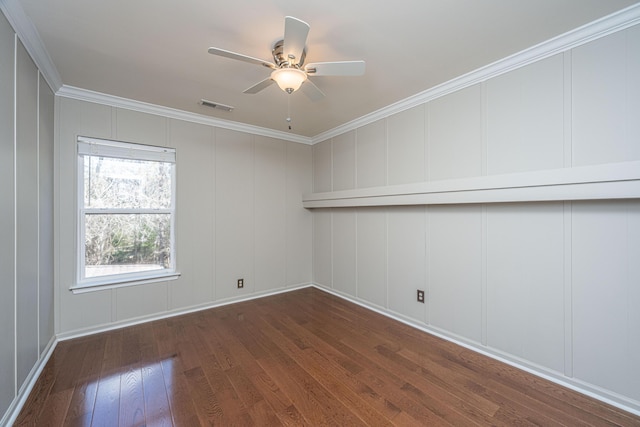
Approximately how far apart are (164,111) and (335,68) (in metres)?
2.35

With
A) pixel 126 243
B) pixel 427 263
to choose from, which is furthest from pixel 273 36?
pixel 126 243

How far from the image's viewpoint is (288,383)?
6.56ft

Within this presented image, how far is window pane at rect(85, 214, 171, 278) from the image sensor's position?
2.88 meters

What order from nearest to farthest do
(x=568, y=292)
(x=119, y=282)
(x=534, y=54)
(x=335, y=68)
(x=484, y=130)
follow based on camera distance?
(x=335, y=68) → (x=568, y=292) → (x=534, y=54) → (x=484, y=130) → (x=119, y=282)

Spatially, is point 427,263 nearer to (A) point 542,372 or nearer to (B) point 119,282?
(A) point 542,372

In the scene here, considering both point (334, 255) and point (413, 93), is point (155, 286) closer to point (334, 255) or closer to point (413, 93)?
point (334, 255)

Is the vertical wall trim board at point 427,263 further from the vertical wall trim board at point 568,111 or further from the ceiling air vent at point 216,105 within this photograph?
the ceiling air vent at point 216,105

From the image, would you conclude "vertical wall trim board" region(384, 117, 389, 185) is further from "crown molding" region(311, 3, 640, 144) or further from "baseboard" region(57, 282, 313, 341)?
"baseboard" region(57, 282, 313, 341)

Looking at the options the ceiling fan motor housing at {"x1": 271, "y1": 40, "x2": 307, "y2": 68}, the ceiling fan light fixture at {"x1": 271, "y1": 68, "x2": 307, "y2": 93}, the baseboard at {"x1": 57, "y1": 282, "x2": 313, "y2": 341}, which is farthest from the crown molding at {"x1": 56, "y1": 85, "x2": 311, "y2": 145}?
the baseboard at {"x1": 57, "y1": 282, "x2": 313, "y2": 341}

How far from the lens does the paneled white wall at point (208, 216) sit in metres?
2.72

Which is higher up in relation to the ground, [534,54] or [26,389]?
[534,54]

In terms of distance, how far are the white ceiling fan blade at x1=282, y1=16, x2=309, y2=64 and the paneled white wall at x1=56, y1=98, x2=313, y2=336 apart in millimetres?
2130

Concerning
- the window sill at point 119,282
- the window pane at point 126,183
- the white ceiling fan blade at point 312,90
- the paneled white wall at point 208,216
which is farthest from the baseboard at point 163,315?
the white ceiling fan blade at point 312,90

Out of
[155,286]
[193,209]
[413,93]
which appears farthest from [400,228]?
[155,286]
